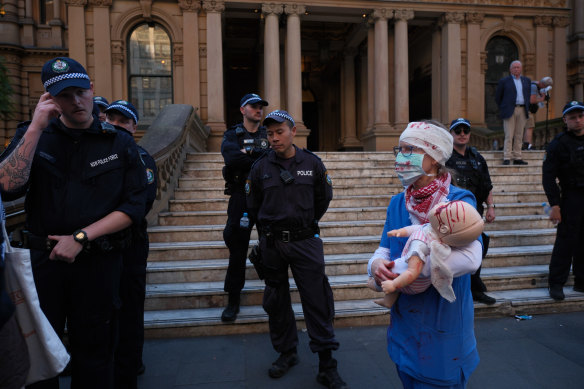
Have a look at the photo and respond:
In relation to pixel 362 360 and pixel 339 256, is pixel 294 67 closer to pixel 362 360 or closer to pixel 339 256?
pixel 339 256

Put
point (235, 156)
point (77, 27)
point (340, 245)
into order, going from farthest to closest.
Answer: point (77, 27) → point (340, 245) → point (235, 156)

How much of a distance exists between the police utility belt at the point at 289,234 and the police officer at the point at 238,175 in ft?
2.23

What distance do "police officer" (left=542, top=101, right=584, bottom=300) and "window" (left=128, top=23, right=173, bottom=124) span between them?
38.4 ft

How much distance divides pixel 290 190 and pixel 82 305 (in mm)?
1664

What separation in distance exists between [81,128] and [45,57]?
22925mm

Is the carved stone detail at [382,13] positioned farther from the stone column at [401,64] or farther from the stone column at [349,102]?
the stone column at [349,102]

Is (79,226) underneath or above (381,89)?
underneath

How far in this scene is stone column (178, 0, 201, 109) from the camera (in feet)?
41.4

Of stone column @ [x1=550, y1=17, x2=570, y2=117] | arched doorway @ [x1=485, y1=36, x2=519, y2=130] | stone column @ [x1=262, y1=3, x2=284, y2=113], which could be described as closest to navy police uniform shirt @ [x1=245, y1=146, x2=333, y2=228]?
stone column @ [x1=262, y1=3, x2=284, y2=113]

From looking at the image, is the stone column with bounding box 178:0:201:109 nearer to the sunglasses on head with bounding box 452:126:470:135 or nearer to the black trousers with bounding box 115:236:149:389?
the sunglasses on head with bounding box 452:126:470:135

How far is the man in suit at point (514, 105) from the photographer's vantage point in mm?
8398

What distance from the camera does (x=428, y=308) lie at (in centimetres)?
176

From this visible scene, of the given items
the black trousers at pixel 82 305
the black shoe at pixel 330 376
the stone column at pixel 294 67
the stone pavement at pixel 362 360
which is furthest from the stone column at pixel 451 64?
the black trousers at pixel 82 305

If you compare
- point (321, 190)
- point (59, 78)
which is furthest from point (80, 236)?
point (321, 190)
